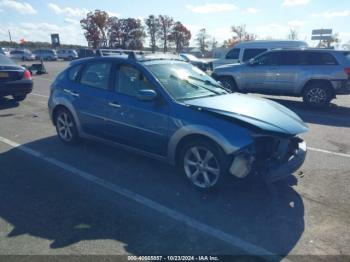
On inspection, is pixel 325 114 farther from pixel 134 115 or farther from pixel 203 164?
pixel 134 115

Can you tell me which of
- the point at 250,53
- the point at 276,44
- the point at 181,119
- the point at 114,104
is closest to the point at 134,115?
the point at 114,104

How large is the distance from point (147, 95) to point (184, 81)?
0.81m

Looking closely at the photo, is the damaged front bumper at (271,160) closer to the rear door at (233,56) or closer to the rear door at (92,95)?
the rear door at (92,95)

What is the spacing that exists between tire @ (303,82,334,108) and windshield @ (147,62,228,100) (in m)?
6.19

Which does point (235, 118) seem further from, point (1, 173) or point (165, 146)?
point (1, 173)

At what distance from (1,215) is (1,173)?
1353 mm

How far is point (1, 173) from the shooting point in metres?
4.81

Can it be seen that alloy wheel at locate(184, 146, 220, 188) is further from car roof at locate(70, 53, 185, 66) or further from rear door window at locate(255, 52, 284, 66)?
rear door window at locate(255, 52, 284, 66)

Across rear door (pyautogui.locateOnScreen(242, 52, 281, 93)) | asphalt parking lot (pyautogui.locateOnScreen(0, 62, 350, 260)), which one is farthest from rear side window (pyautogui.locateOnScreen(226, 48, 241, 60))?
asphalt parking lot (pyautogui.locateOnScreen(0, 62, 350, 260))

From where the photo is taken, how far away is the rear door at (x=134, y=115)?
4.43 m

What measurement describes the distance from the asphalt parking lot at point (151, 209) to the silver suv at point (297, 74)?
4.91m

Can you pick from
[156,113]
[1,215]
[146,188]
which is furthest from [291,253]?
[1,215]

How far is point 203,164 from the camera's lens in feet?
13.5

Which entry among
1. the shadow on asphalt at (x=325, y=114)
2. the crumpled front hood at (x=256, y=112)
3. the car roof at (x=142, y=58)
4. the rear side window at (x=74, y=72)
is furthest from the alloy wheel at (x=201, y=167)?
the shadow on asphalt at (x=325, y=114)
